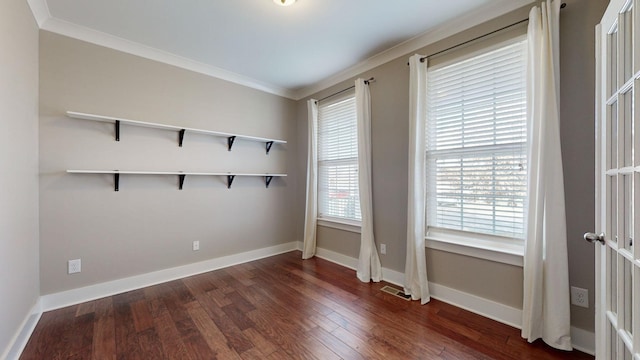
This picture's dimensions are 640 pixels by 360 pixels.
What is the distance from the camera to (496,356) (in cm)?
159

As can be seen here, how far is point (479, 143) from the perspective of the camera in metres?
2.11

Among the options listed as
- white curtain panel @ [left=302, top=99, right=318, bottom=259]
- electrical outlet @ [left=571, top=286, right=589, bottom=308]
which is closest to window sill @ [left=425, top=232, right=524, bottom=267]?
electrical outlet @ [left=571, top=286, right=589, bottom=308]

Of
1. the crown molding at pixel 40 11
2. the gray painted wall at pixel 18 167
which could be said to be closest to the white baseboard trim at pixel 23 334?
the gray painted wall at pixel 18 167

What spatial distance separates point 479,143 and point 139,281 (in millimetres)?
3625

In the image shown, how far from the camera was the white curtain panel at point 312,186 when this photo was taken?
3.62m

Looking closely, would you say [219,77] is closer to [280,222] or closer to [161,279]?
[280,222]

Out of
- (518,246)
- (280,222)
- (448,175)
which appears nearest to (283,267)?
(280,222)

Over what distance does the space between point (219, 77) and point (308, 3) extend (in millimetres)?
1706

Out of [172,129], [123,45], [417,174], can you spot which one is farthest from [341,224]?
[123,45]

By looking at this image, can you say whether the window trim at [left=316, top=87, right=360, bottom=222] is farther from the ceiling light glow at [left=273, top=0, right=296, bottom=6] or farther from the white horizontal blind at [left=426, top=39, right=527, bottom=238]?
the ceiling light glow at [left=273, top=0, right=296, bottom=6]

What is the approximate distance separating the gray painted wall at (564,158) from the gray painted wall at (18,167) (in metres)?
2.90

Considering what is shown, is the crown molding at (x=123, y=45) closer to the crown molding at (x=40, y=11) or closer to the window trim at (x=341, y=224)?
the crown molding at (x=40, y=11)

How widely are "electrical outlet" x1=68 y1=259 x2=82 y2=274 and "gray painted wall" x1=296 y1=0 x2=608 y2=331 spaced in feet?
9.11

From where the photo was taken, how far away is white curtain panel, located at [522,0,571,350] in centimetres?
164
